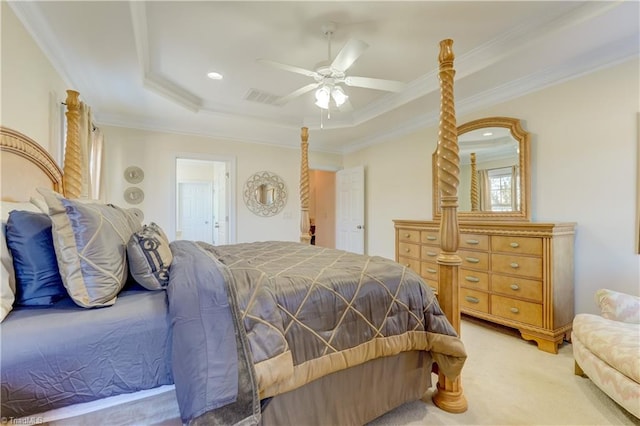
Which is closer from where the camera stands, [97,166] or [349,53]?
[349,53]

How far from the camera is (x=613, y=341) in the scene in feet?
5.48

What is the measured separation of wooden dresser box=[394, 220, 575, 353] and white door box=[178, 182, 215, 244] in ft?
19.4

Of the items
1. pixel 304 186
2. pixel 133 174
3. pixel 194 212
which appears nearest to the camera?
pixel 304 186

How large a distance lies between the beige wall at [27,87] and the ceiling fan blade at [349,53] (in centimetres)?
206

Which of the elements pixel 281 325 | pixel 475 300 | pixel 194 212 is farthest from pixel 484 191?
pixel 194 212

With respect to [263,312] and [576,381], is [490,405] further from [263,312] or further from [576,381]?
[263,312]

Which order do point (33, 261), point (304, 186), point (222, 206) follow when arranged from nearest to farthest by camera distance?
point (33, 261) → point (304, 186) → point (222, 206)

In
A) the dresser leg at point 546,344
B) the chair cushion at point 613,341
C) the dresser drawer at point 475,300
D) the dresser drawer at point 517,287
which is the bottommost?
the dresser leg at point 546,344

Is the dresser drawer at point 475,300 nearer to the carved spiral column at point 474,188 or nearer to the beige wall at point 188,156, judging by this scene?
the carved spiral column at point 474,188

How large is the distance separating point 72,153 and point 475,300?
153 inches

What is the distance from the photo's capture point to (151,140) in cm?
427

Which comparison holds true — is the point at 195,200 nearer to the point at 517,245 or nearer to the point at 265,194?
the point at 265,194

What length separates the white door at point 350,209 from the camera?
525 cm

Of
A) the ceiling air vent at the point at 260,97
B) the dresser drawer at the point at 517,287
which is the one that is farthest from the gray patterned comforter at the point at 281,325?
the ceiling air vent at the point at 260,97
